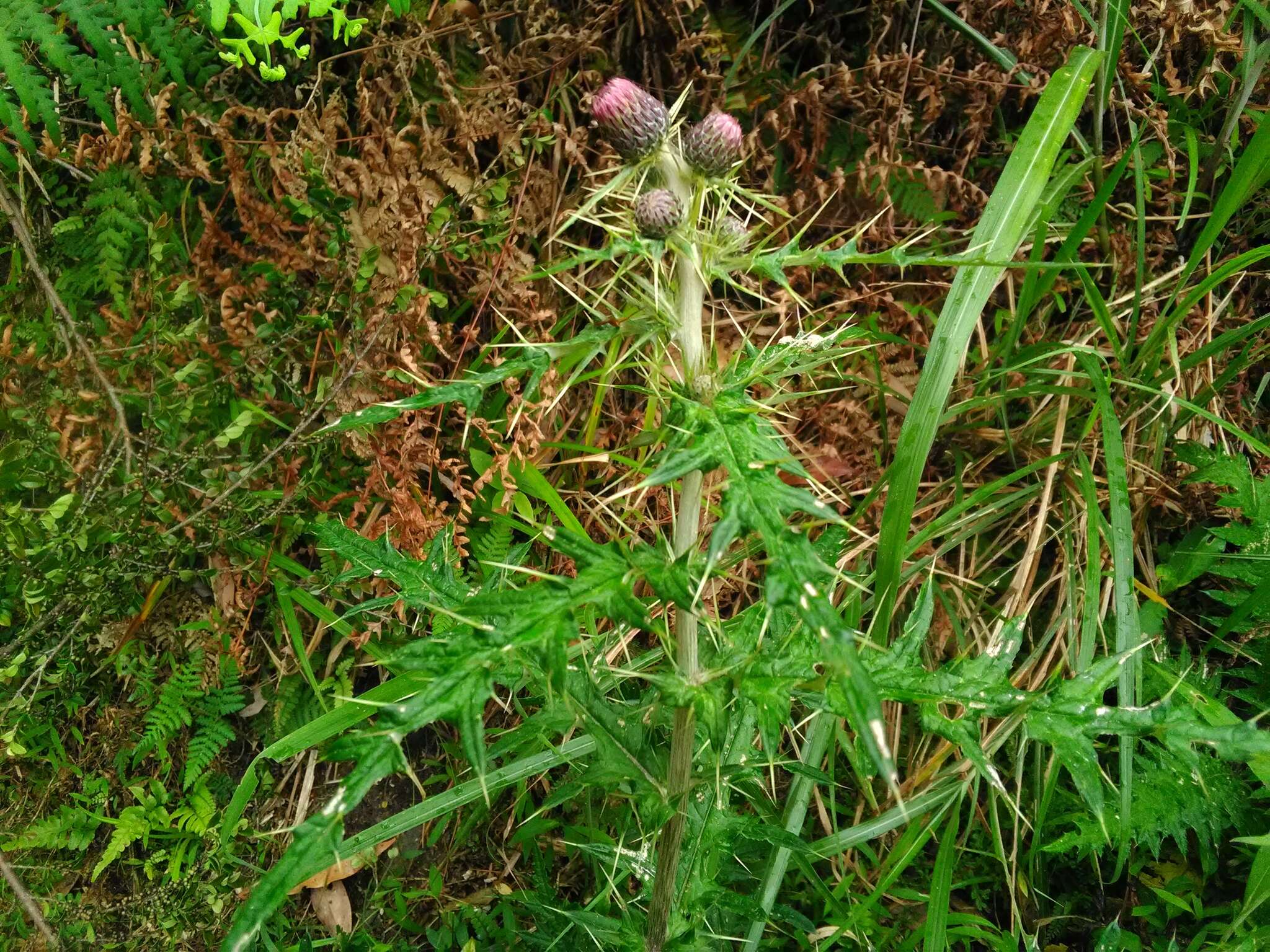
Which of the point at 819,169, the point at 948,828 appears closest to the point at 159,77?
the point at 819,169

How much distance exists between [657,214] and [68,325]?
176cm

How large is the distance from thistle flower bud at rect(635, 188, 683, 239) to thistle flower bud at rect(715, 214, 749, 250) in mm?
93

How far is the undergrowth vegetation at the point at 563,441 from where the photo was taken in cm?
199

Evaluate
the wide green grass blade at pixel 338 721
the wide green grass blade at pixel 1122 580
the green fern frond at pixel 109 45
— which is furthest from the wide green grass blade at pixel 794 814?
the green fern frond at pixel 109 45

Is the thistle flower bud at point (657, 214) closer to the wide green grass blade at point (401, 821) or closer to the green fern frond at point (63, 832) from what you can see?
the wide green grass blade at point (401, 821)

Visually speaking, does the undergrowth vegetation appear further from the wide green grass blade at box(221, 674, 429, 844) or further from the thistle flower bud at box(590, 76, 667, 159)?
the thistle flower bud at box(590, 76, 667, 159)

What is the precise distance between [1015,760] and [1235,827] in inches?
18.8

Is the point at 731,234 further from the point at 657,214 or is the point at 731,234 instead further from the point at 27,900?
the point at 27,900

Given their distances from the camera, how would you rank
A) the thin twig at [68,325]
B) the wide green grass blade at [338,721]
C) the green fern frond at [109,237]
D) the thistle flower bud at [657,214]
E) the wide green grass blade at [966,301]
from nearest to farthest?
1. the thistle flower bud at [657,214]
2. the wide green grass blade at [966,301]
3. the wide green grass blade at [338,721]
4. the thin twig at [68,325]
5. the green fern frond at [109,237]

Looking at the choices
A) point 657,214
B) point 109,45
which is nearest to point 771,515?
point 657,214

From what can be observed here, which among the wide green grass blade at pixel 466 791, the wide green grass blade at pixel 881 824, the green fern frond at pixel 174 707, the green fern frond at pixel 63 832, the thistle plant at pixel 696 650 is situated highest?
the thistle plant at pixel 696 650

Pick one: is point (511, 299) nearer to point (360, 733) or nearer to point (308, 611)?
point (308, 611)

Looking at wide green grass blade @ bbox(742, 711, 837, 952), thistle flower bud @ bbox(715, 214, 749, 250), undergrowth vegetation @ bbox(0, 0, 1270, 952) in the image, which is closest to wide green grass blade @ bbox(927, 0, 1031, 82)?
undergrowth vegetation @ bbox(0, 0, 1270, 952)

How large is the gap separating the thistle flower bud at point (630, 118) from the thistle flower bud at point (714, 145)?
51 mm
